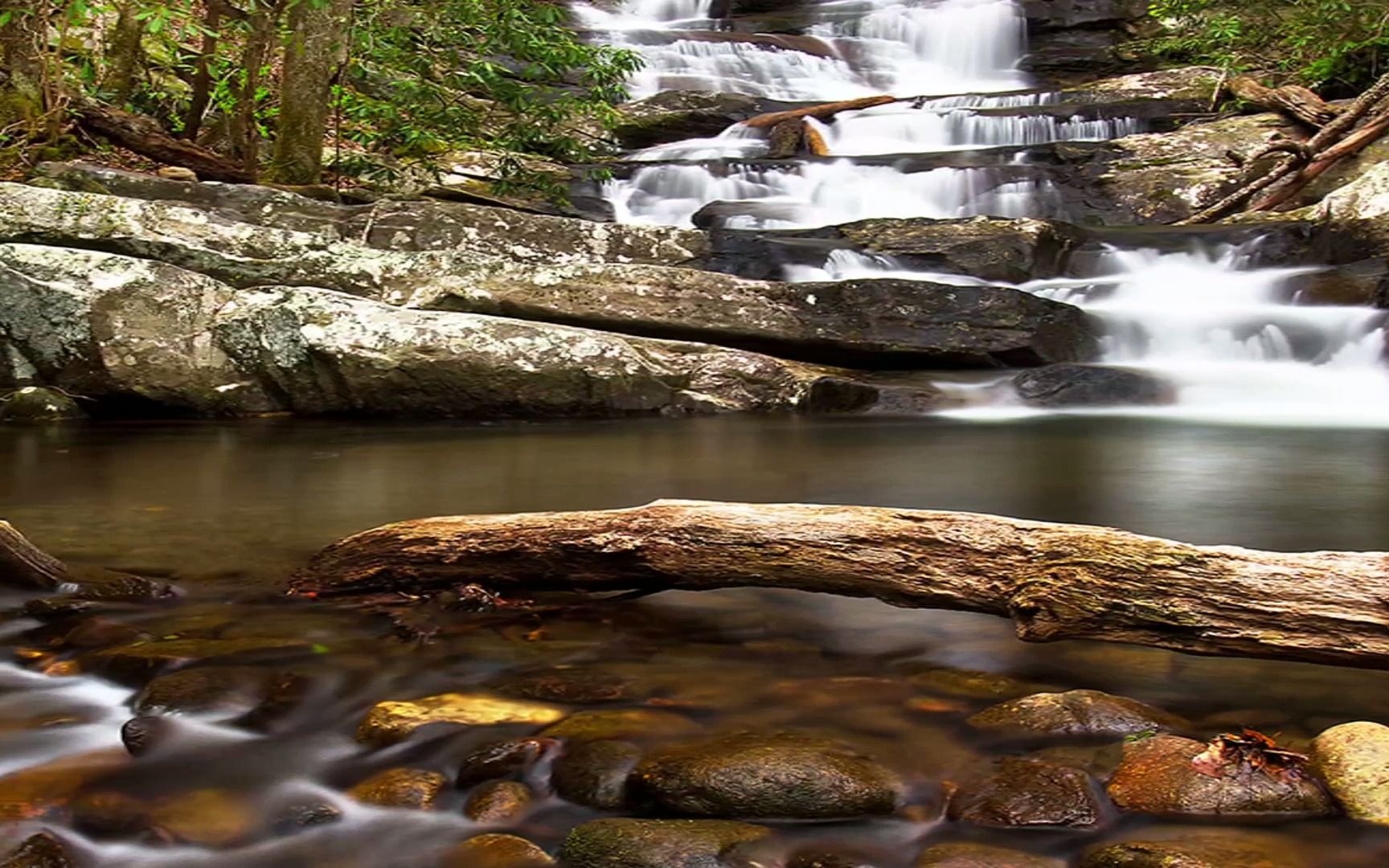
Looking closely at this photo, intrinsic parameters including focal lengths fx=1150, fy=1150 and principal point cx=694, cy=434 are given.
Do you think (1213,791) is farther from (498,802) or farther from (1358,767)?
(498,802)

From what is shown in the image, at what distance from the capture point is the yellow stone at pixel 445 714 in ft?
8.32

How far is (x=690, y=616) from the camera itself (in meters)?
3.38

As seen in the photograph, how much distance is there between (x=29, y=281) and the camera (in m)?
8.55

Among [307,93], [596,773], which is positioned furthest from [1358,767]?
[307,93]

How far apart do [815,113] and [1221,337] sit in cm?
843

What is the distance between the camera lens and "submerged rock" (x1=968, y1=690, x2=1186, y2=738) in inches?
95.9

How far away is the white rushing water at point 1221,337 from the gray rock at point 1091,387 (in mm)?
116

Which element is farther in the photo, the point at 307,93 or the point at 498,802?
the point at 307,93

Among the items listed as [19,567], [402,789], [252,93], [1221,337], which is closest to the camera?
[402,789]

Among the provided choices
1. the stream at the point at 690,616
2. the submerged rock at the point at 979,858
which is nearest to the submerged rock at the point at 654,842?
the stream at the point at 690,616

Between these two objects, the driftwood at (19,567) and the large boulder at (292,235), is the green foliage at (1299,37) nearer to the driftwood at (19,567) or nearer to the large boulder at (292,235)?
the large boulder at (292,235)

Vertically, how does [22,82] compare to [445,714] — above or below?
above

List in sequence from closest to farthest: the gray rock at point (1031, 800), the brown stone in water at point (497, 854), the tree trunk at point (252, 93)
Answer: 1. the brown stone in water at point (497, 854)
2. the gray rock at point (1031, 800)
3. the tree trunk at point (252, 93)

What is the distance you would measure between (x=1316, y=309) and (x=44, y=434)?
394 inches
